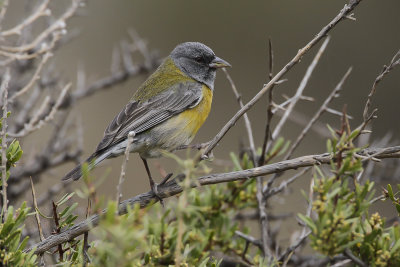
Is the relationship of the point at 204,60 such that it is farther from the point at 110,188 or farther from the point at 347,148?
the point at 347,148

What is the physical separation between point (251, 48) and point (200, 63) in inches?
133

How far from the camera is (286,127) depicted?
7949mm

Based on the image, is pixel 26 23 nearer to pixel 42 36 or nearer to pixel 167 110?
pixel 42 36

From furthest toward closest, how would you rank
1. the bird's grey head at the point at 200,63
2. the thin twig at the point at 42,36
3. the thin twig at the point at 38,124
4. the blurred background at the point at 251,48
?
the blurred background at the point at 251,48, the bird's grey head at the point at 200,63, the thin twig at the point at 38,124, the thin twig at the point at 42,36

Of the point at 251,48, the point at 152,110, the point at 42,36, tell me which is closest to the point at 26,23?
the point at 42,36

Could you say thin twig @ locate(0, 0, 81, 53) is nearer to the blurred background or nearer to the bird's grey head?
the bird's grey head

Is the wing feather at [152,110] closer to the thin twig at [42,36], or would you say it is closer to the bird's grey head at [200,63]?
the bird's grey head at [200,63]

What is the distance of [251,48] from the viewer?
330 inches

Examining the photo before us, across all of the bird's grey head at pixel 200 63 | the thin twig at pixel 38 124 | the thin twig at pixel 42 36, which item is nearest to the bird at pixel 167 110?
the bird's grey head at pixel 200 63

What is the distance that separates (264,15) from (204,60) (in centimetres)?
367

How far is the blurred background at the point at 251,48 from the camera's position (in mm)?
7613

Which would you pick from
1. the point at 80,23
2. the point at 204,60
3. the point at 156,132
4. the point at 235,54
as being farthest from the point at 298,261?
the point at 80,23

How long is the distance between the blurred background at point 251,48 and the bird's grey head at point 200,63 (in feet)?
7.20

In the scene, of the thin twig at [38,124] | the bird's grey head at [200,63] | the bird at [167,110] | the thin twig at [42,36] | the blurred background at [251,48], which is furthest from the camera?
the blurred background at [251,48]
